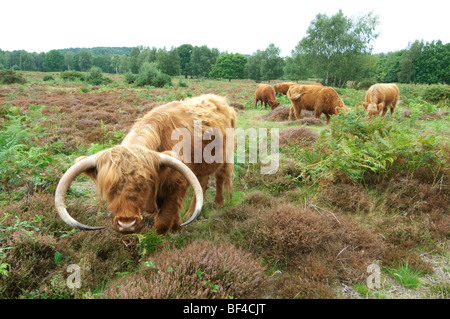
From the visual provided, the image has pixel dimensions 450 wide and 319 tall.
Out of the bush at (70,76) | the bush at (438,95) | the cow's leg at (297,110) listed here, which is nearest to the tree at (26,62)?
the bush at (70,76)

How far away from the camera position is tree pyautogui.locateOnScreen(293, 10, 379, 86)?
117 ft

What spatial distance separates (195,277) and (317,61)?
4176cm

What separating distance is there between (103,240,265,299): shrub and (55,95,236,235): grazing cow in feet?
1.30

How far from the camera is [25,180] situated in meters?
3.80

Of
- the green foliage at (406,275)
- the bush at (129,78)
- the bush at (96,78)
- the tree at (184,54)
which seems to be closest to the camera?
the green foliage at (406,275)

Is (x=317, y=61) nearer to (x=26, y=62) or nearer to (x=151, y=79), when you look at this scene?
(x=151, y=79)

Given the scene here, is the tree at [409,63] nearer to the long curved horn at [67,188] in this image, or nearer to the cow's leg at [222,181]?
the cow's leg at [222,181]

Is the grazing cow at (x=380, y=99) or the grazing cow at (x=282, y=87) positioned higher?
the grazing cow at (x=282, y=87)

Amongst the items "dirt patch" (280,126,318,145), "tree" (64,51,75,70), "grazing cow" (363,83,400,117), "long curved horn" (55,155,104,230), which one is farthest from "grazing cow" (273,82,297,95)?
"tree" (64,51,75,70)

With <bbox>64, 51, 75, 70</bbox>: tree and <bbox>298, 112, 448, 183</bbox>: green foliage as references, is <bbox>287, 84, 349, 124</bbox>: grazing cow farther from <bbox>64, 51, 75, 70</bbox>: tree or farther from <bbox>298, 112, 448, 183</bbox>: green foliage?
<bbox>64, 51, 75, 70</bbox>: tree

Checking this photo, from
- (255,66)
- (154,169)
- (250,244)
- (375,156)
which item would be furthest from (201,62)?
(154,169)

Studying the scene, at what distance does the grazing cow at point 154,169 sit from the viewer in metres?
2.12

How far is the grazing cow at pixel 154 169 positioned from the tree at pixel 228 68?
213 ft
